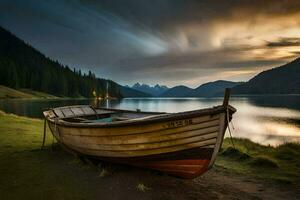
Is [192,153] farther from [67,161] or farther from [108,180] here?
[67,161]

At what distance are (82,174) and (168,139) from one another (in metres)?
4.18

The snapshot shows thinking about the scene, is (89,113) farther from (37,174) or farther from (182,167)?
(182,167)

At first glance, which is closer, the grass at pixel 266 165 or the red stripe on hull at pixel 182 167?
the red stripe on hull at pixel 182 167

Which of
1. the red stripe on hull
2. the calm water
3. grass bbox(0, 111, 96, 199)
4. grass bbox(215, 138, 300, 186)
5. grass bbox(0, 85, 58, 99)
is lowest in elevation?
the calm water

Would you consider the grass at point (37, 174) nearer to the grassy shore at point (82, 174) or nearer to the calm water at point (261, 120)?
the grassy shore at point (82, 174)

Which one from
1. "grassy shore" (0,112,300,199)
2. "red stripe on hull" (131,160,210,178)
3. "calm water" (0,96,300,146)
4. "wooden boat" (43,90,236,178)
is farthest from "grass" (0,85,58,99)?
"red stripe on hull" (131,160,210,178)

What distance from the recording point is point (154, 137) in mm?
8531

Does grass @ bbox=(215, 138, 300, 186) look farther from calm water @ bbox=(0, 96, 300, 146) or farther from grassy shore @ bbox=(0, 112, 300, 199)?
calm water @ bbox=(0, 96, 300, 146)

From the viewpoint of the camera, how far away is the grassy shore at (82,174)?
855 centimetres

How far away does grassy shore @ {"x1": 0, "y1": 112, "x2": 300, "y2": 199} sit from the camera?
8547 mm

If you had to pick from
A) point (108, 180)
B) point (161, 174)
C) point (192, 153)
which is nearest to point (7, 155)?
point (108, 180)

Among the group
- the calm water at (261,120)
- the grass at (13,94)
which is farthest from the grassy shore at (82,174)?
the grass at (13,94)

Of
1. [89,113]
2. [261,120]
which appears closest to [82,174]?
[89,113]

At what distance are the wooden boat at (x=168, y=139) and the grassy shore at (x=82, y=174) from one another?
77cm
